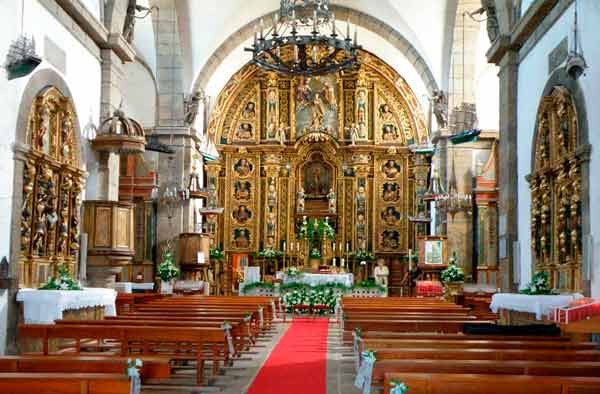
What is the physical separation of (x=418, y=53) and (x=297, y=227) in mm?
7743

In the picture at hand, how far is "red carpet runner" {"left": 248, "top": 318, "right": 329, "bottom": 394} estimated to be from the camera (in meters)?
8.04

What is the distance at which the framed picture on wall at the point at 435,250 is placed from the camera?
75.6 ft

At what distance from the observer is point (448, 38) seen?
2345 centimetres

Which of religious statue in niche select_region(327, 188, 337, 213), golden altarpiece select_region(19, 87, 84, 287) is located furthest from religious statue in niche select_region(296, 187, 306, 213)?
golden altarpiece select_region(19, 87, 84, 287)

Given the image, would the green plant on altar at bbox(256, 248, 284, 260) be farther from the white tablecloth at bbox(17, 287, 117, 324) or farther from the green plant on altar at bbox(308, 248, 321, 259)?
the white tablecloth at bbox(17, 287, 117, 324)

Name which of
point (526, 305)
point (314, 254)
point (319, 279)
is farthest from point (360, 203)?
point (526, 305)

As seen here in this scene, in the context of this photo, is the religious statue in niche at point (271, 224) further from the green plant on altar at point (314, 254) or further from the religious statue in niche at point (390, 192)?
the religious statue in niche at point (390, 192)

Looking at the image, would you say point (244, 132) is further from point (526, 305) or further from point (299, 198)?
point (526, 305)

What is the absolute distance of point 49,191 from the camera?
40.9 ft

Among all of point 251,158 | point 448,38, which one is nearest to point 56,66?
point 448,38

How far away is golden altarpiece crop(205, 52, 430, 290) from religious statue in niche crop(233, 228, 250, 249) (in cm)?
4

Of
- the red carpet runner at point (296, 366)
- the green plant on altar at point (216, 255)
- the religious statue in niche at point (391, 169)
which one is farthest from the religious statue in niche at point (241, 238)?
the red carpet runner at point (296, 366)

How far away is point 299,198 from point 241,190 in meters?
2.09

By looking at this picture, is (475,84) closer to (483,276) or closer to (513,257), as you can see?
(483,276)
